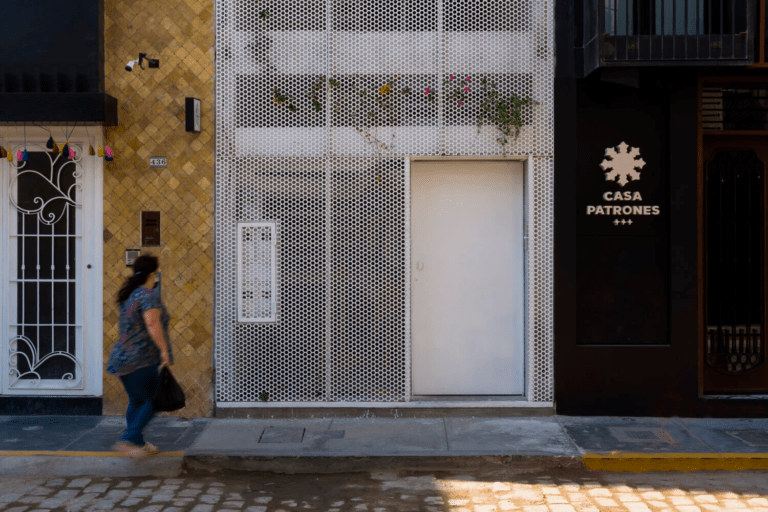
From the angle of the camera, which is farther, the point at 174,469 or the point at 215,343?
the point at 215,343

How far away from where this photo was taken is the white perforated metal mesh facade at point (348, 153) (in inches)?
301

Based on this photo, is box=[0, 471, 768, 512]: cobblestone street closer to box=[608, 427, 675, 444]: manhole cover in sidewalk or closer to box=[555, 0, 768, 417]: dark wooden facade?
box=[608, 427, 675, 444]: manhole cover in sidewalk

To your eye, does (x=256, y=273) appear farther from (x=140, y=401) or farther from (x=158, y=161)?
(x=140, y=401)

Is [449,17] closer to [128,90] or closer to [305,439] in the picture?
[128,90]

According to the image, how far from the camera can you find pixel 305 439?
6828 mm

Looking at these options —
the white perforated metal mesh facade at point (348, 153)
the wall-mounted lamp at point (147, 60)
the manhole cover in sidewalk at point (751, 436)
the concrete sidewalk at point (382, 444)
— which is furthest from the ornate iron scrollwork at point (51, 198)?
the manhole cover in sidewalk at point (751, 436)

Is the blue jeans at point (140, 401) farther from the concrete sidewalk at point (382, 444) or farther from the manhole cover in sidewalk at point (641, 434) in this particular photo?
the manhole cover in sidewalk at point (641, 434)

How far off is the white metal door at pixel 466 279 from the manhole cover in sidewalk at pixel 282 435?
1.48 metres

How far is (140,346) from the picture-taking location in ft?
19.8

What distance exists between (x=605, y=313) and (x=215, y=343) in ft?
13.6

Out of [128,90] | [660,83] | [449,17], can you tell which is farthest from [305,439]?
[660,83]

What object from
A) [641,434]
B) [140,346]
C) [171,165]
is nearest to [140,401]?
[140,346]

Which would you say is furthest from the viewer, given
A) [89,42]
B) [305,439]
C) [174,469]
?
[89,42]

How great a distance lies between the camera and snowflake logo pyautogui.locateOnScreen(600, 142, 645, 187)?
7.62 metres
